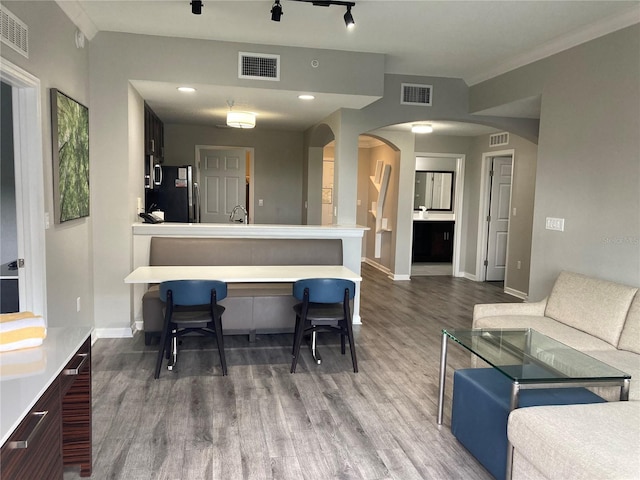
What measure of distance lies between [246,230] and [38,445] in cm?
351

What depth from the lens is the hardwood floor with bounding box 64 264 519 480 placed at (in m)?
2.47

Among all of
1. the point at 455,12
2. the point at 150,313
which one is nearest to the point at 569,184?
the point at 455,12

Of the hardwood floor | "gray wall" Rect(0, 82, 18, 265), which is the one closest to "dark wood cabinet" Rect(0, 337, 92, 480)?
the hardwood floor

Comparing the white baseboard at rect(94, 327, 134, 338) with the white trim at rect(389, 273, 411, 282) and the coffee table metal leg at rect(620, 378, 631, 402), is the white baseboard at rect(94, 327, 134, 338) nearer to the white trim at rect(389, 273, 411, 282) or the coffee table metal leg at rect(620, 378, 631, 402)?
the coffee table metal leg at rect(620, 378, 631, 402)

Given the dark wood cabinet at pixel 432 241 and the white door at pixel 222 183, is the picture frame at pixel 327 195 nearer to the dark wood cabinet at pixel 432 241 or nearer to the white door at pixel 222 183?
the dark wood cabinet at pixel 432 241

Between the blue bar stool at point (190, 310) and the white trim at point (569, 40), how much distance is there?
3.64 meters

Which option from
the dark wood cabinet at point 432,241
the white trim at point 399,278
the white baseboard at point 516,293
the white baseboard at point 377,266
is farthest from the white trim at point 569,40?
the white baseboard at point 377,266

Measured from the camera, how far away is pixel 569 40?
4.12 metres

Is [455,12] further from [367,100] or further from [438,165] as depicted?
[438,165]

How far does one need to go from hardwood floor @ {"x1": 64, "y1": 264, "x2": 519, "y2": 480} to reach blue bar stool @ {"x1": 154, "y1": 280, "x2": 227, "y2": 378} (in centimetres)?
31

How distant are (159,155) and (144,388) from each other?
4298mm

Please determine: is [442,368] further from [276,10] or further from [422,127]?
[422,127]

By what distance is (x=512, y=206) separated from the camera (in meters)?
7.29

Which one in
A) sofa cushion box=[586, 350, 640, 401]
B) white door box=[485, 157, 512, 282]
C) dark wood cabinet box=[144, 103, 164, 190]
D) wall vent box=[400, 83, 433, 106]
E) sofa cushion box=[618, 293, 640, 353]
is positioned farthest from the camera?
white door box=[485, 157, 512, 282]
